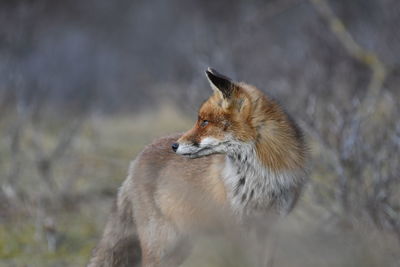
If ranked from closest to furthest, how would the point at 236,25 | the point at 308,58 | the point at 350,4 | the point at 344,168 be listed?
1. the point at 344,168
2. the point at 308,58
3. the point at 350,4
4. the point at 236,25

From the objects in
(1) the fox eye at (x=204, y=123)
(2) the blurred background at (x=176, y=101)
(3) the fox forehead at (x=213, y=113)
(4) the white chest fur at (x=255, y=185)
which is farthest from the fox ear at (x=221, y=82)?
(2) the blurred background at (x=176, y=101)

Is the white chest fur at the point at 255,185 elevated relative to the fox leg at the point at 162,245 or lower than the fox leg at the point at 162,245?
elevated

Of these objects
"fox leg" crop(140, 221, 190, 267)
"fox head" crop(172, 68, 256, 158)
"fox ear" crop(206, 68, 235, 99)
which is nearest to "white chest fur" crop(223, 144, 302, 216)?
"fox head" crop(172, 68, 256, 158)

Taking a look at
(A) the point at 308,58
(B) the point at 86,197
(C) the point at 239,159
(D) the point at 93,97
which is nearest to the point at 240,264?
(C) the point at 239,159

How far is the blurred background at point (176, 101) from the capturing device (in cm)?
533

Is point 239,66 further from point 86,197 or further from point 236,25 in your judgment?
point 86,197

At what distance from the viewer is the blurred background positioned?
533 centimetres

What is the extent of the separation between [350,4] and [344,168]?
7.29 metres

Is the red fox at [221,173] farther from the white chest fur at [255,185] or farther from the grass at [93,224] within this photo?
the grass at [93,224]

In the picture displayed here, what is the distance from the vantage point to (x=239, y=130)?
400cm

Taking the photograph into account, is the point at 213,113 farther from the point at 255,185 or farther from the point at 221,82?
the point at 255,185

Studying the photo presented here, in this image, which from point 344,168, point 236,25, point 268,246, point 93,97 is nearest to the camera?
point 268,246

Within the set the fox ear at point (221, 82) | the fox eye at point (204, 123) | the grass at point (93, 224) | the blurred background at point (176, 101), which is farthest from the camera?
the blurred background at point (176, 101)

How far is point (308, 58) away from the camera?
10.9m
